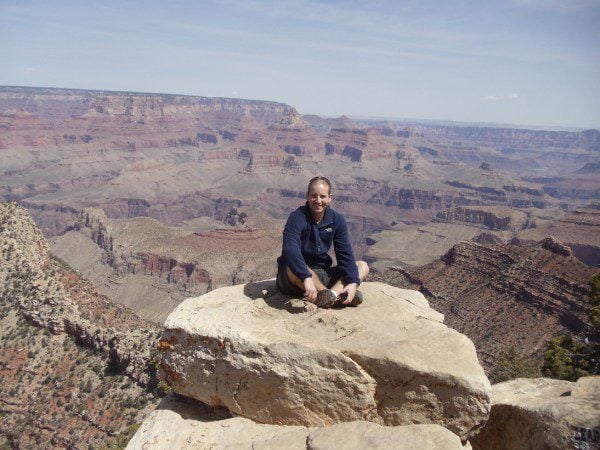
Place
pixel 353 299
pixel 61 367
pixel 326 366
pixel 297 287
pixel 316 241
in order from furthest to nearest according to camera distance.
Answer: pixel 61 367, pixel 316 241, pixel 297 287, pixel 353 299, pixel 326 366

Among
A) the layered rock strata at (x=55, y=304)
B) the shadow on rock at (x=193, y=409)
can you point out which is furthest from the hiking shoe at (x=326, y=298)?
the layered rock strata at (x=55, y=304)

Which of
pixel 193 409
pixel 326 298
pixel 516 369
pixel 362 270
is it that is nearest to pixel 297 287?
pixel 326 298

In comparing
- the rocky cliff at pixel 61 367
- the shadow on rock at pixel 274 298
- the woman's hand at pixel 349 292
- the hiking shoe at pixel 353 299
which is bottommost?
the rocky cliff at pixel 61 367

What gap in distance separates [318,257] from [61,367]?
84.6 ft

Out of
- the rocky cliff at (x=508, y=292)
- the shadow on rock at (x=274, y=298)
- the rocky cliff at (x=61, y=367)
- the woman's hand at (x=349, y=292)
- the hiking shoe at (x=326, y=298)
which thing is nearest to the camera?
the hiking shoe at (x=326, y=298)

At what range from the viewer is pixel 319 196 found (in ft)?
26.8

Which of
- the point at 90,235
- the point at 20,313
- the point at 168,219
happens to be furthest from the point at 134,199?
the point at 20,313

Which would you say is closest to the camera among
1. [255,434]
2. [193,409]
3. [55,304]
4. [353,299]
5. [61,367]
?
[255,434]

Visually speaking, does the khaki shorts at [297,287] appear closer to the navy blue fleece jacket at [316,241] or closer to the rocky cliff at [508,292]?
the navy blue fleece jacket at [316,241]

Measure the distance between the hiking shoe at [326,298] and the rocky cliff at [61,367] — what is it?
19054 millimetres

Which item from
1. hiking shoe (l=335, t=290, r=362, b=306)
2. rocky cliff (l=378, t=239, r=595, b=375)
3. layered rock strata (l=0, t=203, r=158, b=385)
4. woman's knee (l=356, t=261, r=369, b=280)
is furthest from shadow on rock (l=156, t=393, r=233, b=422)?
rocky cliff (l=378, t=239, r=595, b=375)

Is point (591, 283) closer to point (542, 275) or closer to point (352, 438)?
point (352, 438)

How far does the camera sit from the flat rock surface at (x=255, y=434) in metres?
5.55

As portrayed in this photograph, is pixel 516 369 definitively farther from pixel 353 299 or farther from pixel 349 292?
pixel 349 292
